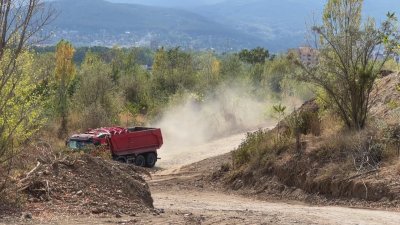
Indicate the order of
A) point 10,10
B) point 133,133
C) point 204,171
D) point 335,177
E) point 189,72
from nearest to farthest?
point 10,10
point 335,177
point 204,171
point 133,133
point 189,72

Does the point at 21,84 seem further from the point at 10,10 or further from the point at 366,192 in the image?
the point at 366,192

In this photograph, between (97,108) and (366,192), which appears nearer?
(366,192)

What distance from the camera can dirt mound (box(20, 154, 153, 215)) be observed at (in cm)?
1241

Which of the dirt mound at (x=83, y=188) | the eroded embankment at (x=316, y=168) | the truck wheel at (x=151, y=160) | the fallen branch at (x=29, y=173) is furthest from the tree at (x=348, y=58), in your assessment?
the fallen branch at (x=29, y=173)

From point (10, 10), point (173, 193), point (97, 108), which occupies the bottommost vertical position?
point (173, 193)

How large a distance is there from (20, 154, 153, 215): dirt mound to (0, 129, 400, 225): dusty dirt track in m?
0.63

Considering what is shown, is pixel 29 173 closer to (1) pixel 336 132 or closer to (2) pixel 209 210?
(2) pixel 209 210

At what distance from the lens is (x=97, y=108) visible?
3969 centimetres

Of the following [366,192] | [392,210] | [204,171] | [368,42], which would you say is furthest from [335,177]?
[204,171]

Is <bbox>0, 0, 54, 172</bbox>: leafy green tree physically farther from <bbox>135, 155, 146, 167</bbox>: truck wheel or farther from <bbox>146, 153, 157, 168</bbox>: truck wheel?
<bbox>146, 153, 157, 168</bbox>: truck wheel

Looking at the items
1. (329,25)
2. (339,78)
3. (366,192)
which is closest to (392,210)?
(366,192)

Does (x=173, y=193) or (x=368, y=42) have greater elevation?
(x=368, y=42)

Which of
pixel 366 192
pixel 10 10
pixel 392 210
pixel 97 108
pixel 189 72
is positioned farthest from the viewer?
pixel 189 72

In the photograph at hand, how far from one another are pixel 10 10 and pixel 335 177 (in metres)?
11.4
